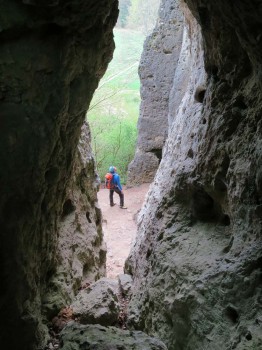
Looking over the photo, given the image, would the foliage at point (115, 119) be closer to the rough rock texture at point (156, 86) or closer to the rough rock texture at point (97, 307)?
the rough rock texture at point (156, 86)

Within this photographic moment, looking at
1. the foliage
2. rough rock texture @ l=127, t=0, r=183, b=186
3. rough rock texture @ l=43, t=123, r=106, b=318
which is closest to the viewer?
rough rock texture @ l=43, t=123, r=106, b=318

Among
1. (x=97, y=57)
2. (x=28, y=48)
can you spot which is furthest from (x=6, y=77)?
(x=97, y=57)

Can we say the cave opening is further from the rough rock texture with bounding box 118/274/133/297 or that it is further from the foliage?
the foliage

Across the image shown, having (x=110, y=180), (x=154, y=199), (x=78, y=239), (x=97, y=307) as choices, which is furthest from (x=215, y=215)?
(x=110, y=180)

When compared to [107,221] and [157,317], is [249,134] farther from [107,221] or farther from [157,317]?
[107,221]

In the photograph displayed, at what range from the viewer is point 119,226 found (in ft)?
38.5

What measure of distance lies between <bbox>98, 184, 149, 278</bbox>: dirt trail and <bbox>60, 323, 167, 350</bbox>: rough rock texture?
17.4ft

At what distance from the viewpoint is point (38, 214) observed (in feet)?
11.7

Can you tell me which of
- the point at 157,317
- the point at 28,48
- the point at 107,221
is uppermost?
the point at 28,48

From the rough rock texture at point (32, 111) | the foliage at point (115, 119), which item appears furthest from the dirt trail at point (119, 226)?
the rough rock texture at point (32, 111)

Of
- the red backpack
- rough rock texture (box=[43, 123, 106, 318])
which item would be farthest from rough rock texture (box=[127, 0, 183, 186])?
rough rock texture (box=[43, 123, 106, 318])

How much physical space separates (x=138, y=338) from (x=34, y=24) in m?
2.47

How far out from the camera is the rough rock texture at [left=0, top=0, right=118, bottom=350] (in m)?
2.89

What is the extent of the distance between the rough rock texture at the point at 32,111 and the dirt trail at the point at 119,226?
5169 mm
